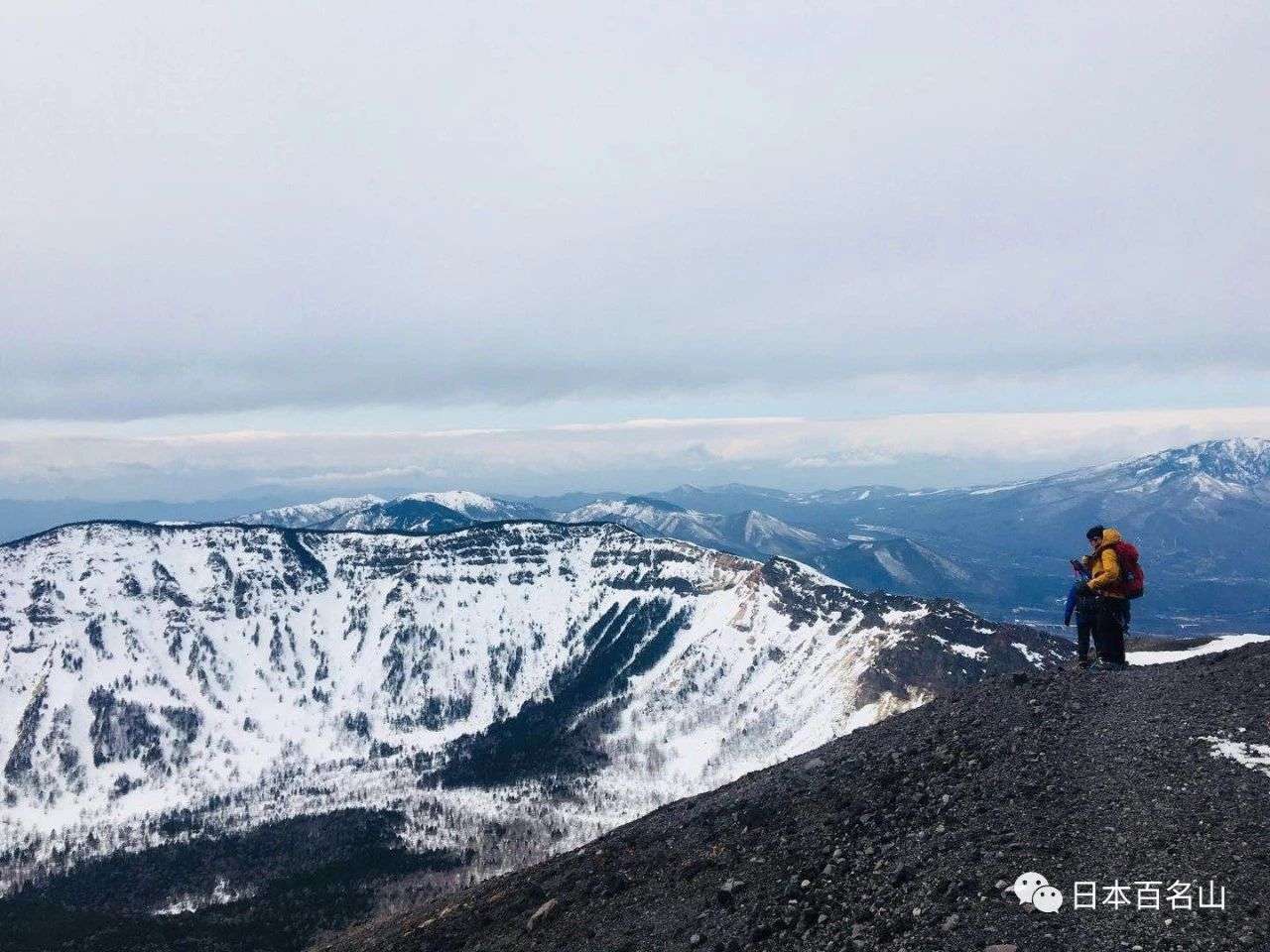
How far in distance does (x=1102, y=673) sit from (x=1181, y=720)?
18.1ft

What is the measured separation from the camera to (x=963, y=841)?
788 inches

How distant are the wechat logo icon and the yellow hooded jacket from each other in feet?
47.3

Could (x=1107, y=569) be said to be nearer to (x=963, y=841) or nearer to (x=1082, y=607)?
(x=1082, y=607)

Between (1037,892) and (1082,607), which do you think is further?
(1082,607)

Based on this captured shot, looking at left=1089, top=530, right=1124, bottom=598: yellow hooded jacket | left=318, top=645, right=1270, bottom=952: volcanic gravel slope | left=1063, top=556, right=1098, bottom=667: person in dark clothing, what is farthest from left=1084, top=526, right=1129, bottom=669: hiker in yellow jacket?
left=318, top=645, right=1270, bottom=952: volcanic gravel slope

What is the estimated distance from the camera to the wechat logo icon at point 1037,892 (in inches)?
641

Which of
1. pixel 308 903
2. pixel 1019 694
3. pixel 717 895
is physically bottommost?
pixel 308 903

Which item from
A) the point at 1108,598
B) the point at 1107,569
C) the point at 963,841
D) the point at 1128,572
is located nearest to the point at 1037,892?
the point at 963,841

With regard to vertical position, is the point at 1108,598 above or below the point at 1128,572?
below

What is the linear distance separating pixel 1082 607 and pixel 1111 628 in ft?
4.49

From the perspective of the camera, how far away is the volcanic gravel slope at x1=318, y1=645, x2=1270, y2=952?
645 inches

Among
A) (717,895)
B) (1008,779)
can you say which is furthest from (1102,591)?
(717,895)

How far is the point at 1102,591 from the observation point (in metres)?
28.3

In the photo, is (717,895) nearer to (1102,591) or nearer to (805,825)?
(805,825)
